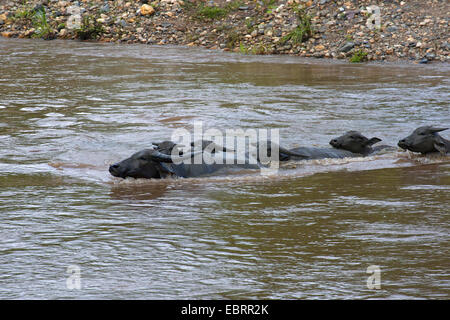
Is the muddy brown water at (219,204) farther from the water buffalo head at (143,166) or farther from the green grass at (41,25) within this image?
the green grass at (41,25)

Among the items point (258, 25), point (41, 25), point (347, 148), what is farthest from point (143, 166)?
point (41, 25)

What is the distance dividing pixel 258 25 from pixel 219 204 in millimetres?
14127

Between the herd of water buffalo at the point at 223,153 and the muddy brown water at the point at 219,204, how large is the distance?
0.16 m

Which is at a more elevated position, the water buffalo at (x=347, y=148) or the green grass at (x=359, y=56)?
the green grass at (x=359, y=56)

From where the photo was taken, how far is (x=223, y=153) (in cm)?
757

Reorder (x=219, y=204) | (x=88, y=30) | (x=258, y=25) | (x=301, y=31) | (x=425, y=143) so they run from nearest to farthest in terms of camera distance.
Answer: (x=219, y=204), (x=425, y=143), (x=301, y=31), (x=258, y=25), (x=88, y=30)

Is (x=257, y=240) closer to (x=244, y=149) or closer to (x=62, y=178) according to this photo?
(x=62, y=178)

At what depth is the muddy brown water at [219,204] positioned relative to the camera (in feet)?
13.0

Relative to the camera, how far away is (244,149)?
802cm

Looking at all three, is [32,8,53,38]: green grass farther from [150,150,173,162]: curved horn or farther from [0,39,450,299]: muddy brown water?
[150,150,173,162]: curved horn

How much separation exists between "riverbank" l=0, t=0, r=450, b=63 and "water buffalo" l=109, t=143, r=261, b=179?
10.1 metres

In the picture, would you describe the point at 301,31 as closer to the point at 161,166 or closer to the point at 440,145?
the point at 440,145

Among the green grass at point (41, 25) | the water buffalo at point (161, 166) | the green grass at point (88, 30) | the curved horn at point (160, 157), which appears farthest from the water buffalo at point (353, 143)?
the green grass at point (41, 25)
